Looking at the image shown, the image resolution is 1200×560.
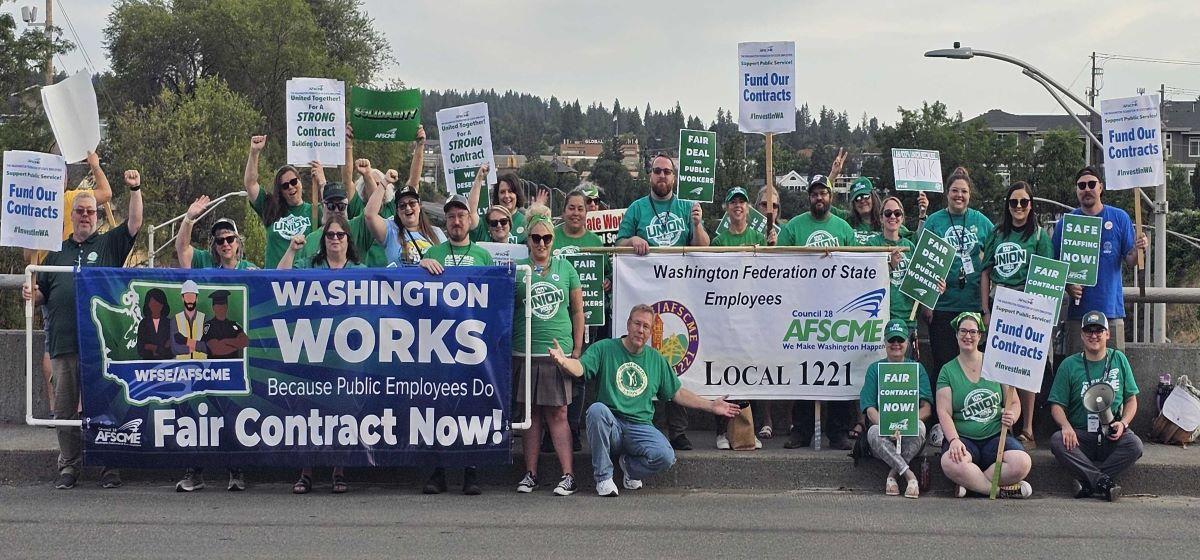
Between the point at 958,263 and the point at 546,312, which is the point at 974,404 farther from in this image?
the point at 546,312

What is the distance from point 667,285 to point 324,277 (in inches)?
102

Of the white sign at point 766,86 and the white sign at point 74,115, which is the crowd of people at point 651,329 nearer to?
the white sign at point 74,115

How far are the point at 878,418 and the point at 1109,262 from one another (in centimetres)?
226

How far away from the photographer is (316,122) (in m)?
11.0

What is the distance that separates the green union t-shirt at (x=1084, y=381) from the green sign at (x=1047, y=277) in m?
0.42

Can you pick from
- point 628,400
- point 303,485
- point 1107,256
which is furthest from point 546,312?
point 1107,256

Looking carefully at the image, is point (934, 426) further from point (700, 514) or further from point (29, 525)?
point (29, 525)

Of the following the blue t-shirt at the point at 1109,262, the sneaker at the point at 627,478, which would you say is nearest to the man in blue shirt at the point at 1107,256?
the blue t-shirt at the point at 1109,262

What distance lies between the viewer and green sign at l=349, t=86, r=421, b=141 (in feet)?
38.0

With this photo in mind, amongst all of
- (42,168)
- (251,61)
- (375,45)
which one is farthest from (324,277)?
(375,45)

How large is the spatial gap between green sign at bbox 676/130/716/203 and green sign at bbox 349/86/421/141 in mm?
2386

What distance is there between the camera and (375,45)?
2963 inches

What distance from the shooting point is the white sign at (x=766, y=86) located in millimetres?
10547

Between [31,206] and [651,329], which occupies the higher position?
[31,206]
